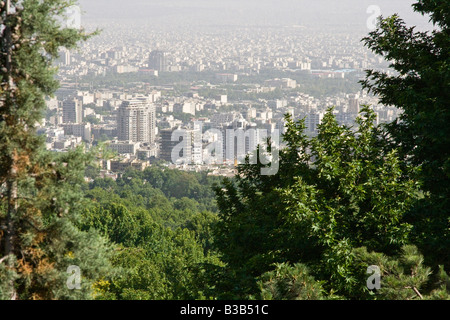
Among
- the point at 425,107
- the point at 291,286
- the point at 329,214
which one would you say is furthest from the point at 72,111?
the point at 291,286

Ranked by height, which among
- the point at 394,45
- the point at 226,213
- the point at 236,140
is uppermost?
the point at 394,45

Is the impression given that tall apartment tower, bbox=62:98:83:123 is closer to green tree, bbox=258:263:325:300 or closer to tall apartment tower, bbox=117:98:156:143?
tall apartment tower, bbox=117:98:156:143

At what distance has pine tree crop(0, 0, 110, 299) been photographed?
369 centimetres

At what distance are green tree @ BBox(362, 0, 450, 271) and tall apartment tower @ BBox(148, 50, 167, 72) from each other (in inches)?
4983

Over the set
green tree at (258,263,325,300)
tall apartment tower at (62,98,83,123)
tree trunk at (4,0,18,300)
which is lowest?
tall apartment tower at (62,98,83,123)

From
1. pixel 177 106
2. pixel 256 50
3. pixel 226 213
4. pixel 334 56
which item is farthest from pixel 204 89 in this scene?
pixel 226 213

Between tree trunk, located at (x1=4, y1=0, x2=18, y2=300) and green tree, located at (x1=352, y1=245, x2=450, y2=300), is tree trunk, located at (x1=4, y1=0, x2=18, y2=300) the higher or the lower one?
the higher one

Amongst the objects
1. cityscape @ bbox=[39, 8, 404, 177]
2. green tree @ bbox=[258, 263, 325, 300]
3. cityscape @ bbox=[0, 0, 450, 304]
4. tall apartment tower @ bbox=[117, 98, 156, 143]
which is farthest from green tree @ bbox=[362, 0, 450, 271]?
tall apartment tower @ bbox=[117, 98, 156, 143]

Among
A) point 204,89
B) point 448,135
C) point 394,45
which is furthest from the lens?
point 204,89

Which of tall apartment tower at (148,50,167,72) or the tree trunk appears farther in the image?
tall apartment tower at (148,50,167,72)

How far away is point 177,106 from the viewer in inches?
3519

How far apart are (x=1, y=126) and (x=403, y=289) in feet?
8.95

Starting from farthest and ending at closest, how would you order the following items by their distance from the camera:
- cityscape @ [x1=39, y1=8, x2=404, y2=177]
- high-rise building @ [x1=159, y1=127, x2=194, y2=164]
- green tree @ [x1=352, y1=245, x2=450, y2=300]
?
cityscape @ [x1=39, y1=8, x2=404, y2=177], high-rise building @ [x1=159, y1=127, x2=194, y2=164], green tree @ [x1=352, y1=245, x2=450, y2=300]

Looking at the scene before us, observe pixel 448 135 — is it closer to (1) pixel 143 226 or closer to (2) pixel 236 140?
(1) pixel 143 226
